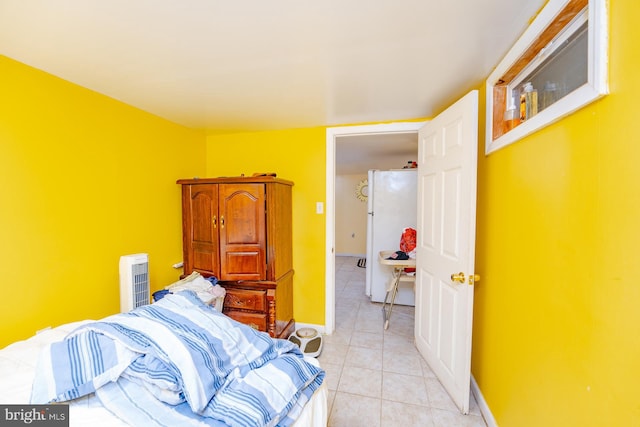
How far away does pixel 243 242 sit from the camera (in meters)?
2.25

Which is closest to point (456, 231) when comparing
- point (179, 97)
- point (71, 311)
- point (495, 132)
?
point (495, 132)

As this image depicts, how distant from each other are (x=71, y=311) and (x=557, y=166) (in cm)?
267

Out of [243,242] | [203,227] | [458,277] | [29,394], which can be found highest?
[203,227]

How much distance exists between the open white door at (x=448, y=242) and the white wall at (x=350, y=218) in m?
4.01

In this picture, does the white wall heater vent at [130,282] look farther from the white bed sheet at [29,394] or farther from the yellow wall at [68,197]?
the white bed sheet at [29,394]

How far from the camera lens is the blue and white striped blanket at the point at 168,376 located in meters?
0.79

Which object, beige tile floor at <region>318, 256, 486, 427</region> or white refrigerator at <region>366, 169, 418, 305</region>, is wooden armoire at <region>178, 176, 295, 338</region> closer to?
beige tile floor at <region>318, 256, 486, 427</region>

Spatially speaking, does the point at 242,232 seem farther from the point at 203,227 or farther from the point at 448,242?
the point at 448,242

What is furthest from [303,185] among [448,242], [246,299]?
[448,242]

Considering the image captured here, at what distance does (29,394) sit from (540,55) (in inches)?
96.8

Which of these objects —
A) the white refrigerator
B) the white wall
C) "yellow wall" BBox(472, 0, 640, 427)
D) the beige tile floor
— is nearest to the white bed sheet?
the beige tile floor
